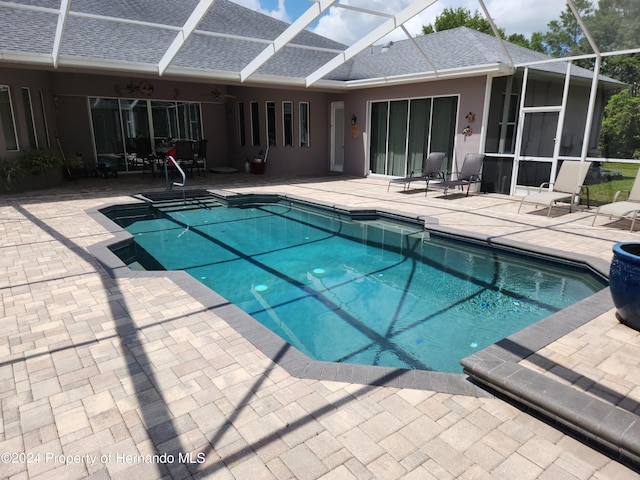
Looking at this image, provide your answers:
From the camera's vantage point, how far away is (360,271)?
18.5 ft

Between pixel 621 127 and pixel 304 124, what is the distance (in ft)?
29.8

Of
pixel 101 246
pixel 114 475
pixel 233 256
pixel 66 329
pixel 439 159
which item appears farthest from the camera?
pixel 439 159

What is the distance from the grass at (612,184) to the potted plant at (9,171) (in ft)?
40.9

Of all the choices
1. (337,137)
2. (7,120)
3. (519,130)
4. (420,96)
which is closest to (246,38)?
(420,96)

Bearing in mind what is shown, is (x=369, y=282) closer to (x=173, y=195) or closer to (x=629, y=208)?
(x=629, y=208)

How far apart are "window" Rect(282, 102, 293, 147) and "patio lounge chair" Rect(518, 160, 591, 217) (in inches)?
336

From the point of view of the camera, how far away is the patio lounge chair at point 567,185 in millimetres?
7387

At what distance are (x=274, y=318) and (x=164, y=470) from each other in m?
2.41

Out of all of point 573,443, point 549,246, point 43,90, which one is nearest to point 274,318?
point 573,443

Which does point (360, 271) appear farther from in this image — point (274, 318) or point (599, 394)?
point (599, 394)

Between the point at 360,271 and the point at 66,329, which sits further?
the point at 360,271

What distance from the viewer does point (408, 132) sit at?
11.7 metres

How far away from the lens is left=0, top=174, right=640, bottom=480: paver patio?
1.96m

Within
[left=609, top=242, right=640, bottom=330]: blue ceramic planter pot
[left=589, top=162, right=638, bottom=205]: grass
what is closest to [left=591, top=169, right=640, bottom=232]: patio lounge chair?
[left=589, top=162, right=638, bottom=205]: grass
